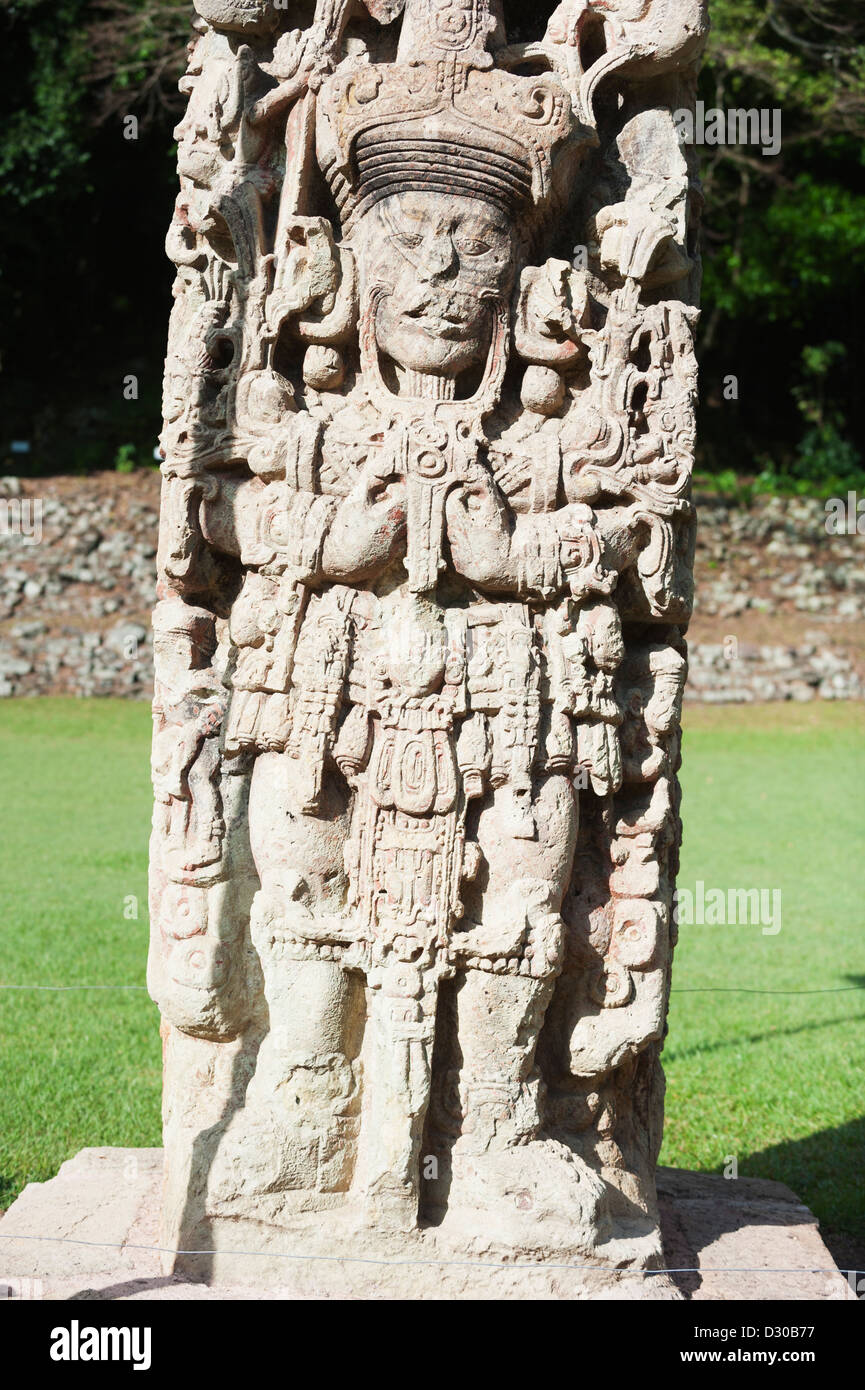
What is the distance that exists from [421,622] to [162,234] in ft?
67.1

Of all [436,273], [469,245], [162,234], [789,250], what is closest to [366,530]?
[436,273]

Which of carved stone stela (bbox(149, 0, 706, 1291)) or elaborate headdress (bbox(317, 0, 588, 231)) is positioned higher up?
elaborate headdress (bbox(317, 0, 588, 231))

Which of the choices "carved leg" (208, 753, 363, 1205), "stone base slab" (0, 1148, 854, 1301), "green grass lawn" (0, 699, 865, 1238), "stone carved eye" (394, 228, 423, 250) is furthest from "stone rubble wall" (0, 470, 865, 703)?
"stone carved eye" (394, 228, 423, 250)

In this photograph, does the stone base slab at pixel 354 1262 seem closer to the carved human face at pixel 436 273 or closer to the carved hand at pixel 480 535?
the carved hand at pixel 480 535

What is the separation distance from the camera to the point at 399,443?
3.62 m

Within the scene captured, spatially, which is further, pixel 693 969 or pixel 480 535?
pixel 693 969

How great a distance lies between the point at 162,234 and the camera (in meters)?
22.3

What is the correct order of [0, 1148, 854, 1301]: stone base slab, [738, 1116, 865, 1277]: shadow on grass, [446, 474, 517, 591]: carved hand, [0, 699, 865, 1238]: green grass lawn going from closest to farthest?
1. [0, 1148, 854, 1301]: stone base slab
2. [446, 474, 517, 591]: carved hand
3. [738, 1116, 865, 1277]: shadow on grass
4. [0, 699, 865, 1238]: green grass lawn

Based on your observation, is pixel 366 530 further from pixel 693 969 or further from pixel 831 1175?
pixel 693 969

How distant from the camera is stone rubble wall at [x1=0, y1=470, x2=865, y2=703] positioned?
15.9 metres

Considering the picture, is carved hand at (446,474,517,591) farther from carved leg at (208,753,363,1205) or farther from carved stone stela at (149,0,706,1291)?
carved leg at (208,753,363,1205)

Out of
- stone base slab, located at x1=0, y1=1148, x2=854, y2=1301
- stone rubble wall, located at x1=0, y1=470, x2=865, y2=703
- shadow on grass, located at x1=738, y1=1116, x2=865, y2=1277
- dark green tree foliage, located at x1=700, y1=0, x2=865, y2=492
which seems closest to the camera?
stone base slab, located at x1=0, y1=1148, x2=854, y2=1301

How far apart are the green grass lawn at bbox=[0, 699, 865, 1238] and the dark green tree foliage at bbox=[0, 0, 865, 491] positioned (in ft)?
27.9
